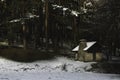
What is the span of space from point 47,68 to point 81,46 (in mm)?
10616

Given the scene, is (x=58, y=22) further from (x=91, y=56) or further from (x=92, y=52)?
(x=91, y=56)

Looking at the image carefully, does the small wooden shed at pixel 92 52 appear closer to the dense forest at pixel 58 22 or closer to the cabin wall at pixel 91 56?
the cabin wall at pixel 91 56

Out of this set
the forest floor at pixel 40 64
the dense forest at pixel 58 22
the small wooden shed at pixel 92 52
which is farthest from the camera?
the small wooden shed at pixel 92 52

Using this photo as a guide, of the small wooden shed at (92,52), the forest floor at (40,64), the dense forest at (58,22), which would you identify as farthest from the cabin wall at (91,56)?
the dense forest at (58,22)

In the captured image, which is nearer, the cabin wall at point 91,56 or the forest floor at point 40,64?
the forest floor at point 40,64

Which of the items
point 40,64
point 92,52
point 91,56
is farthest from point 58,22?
point 40,64

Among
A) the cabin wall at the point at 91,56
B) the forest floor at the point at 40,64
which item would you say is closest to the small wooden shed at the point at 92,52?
the cabin wall at the point at 91,56

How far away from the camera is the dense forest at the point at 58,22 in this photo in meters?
50.0

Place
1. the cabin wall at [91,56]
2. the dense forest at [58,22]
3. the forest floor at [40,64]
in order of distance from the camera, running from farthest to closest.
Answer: the cabin wall at [91,56] < the dense forest at [58,22] < the forest floor at [40,64]

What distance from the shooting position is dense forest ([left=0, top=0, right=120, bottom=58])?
50028mm

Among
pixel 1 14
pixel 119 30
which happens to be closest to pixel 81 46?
pixel 119 30

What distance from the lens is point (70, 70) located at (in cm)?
4216

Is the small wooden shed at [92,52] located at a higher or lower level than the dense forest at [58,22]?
lower

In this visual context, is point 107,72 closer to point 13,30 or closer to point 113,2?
point 113,2
